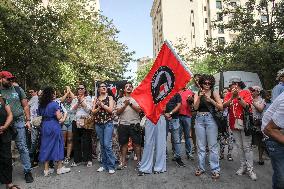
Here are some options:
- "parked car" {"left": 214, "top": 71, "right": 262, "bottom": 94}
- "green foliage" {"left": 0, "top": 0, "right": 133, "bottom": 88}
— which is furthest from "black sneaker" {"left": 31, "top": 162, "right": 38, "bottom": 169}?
"parked car" {"left": 214, "top": 71, "right": 262, "bottom": 94}

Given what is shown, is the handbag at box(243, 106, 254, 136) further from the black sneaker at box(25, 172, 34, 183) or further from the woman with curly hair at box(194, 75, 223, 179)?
the black sneaker at box(25, 172, 34, 183)

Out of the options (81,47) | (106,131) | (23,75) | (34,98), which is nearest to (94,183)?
(106,131)

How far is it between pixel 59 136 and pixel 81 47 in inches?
740

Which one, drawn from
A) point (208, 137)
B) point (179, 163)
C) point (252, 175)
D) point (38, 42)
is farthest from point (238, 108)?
point (38, 42)

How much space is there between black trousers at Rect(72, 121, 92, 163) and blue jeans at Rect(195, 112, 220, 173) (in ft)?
10.1

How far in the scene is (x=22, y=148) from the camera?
297 inches

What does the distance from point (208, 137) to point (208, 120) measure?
34 centimetres

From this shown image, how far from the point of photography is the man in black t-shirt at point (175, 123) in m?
8.67

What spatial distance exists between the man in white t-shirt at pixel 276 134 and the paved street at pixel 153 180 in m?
2.62

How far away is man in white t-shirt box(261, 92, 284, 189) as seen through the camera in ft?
12.5

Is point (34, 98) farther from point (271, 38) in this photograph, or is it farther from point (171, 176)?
point (271, 38)

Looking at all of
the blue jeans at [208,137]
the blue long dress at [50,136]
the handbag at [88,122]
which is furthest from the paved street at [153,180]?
the handbag at [88,122]

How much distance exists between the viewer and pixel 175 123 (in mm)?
8891

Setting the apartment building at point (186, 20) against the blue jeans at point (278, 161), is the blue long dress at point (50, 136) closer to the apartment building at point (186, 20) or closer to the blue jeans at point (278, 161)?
the blue jeans at point (278, 161)
